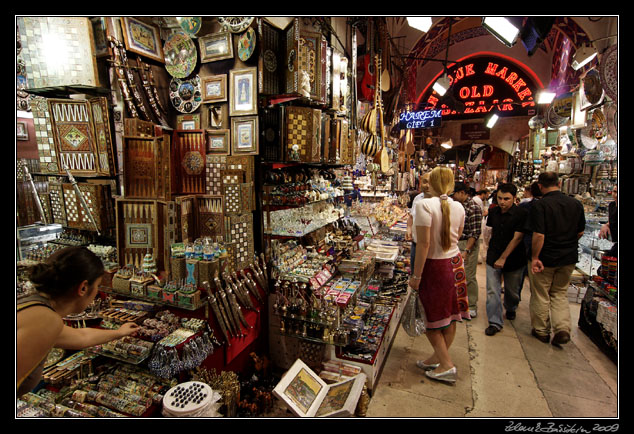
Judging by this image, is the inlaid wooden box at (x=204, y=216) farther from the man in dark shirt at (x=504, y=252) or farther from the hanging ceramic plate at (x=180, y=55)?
the man in dark shirt at (x=504, y=252)

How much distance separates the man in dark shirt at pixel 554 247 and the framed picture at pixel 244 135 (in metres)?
2.91

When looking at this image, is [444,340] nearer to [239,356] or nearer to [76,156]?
[239,356]

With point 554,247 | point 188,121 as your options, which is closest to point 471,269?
point 554,247

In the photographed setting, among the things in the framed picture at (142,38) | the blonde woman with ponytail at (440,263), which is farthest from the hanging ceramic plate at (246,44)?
the blonde woman with ponytail at (440,263)

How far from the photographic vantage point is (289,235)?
10.1 ft

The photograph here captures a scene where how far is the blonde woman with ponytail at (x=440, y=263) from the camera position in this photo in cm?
258

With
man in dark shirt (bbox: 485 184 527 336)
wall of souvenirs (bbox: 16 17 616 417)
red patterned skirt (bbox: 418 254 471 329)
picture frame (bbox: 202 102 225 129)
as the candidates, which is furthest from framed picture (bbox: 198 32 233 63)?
man in dark shirt (bbox: 485 184 527 336)

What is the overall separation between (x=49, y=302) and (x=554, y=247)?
13.5ft

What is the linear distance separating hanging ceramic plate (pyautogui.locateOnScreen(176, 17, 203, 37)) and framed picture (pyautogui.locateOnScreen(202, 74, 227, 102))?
1.27 ft

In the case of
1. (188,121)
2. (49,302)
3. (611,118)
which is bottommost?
(49,302)

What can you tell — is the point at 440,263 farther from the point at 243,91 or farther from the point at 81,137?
the point at 81,137

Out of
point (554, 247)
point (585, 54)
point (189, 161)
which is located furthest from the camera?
point (585, 54)

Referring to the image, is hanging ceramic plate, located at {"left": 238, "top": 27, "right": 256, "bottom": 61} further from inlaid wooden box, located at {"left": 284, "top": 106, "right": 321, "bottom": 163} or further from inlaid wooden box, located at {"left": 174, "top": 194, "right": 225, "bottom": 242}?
inlaid wooden box, located at {"left": 174, "top": 194, "right": 225, "bottom": 242}

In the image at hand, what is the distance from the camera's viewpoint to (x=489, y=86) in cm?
1086
